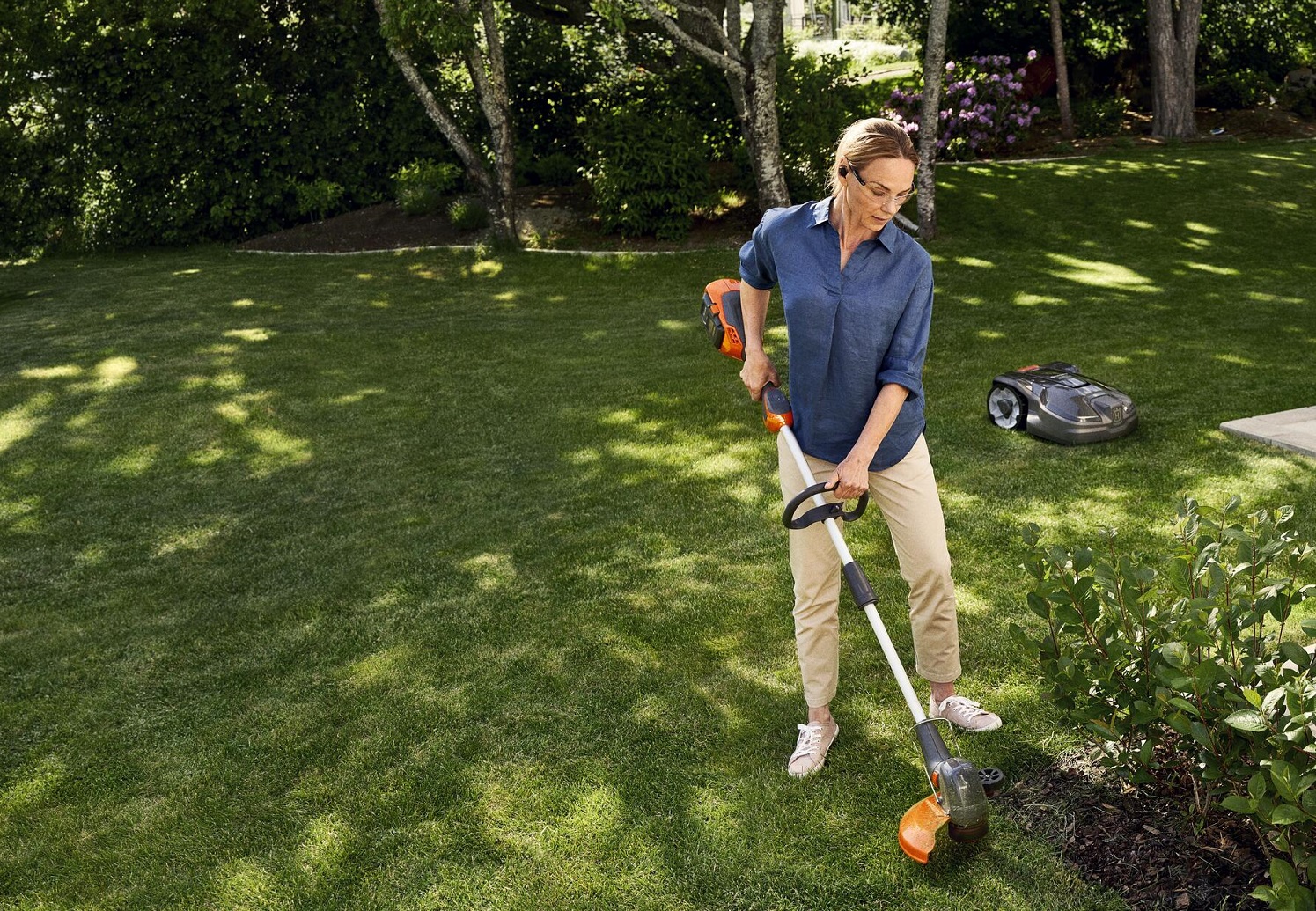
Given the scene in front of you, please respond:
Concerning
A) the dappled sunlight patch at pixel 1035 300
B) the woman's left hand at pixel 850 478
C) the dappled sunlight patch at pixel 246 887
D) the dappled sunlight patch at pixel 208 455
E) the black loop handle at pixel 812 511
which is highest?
the woman's left hand at pixel 850 478

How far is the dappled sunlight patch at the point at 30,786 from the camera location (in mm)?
3836

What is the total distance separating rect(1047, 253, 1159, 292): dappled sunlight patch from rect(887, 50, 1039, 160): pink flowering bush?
14.2 ft

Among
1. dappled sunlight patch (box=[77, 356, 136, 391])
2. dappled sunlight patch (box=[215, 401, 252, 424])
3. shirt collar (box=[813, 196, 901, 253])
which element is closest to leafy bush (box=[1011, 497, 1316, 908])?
shirt collar (box=[813, 196, 901, 253])

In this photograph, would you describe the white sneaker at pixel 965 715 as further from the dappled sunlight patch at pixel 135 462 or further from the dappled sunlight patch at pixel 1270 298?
the dappled sunlight patch at pixel 1270 298

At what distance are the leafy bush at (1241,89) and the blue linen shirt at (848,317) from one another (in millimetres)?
16053

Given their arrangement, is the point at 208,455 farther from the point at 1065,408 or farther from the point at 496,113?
the point at 496,113

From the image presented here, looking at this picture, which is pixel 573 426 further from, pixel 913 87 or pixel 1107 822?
pixel 913 87

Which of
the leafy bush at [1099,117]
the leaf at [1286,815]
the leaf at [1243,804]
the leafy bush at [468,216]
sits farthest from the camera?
the leafy bush at [1099,117]

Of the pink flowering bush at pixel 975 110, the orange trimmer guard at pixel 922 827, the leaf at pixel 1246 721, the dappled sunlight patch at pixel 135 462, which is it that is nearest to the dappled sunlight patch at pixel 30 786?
the orange trimmer guard at pixel 922 827

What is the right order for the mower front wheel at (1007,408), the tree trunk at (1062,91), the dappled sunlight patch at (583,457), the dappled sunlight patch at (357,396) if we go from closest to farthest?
the mower front wheel at (1007,408), the dappled sunlight patch at (583,457), the dappled sunlight patch at (357,396), the tree trunk at (1062,91)

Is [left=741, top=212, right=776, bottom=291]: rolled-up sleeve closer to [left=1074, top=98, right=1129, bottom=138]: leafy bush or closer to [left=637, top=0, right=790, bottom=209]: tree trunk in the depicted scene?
[left=637, top=0, right=790, bottom=209]: tree trunk

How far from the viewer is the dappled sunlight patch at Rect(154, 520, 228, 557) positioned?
230 inches

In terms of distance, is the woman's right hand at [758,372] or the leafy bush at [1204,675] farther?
the woman's right hand at [758,372]

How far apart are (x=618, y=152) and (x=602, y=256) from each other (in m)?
1.18
